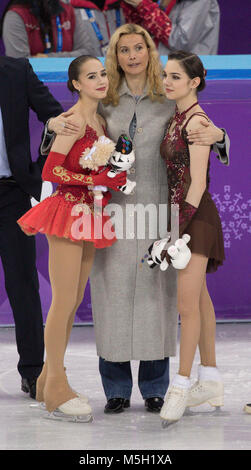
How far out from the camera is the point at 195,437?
3.37 metres

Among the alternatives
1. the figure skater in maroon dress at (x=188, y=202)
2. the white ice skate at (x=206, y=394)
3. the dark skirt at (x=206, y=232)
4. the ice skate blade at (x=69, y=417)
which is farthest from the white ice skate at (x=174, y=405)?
the dark skirt at (x=206, y=232)

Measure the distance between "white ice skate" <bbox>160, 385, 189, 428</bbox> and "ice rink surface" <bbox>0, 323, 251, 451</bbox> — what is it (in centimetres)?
4

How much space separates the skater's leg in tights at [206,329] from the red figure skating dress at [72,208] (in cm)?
47

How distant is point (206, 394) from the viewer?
3.73 m

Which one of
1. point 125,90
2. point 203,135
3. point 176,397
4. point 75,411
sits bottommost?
point 75,411

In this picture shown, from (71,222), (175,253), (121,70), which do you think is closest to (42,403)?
(71,222)

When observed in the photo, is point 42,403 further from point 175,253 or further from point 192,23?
point 192,23

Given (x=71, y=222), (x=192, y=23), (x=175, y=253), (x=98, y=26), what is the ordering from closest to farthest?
(x=175, y=253) < (x=71, y=222) < (x=192, y=23) < (x=98, y=26)

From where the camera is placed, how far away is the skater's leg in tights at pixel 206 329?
368cm

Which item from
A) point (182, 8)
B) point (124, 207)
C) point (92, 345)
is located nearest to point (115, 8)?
point (182, 8)

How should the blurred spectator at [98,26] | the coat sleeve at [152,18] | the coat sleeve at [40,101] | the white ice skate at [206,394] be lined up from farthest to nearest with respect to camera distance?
the blurred spectator at [98,26]
the coat sleeve at [152,18]
the coat sleeve at [40,101]
the white ice skate at [206,394]

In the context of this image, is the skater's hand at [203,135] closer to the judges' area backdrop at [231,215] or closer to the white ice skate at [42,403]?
the white ice skate at [42,403]

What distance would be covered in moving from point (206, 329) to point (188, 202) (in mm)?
592

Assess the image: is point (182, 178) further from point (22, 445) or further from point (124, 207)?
point (22, 445)
